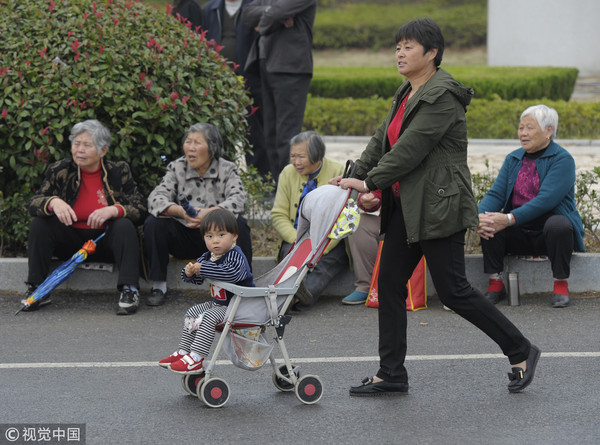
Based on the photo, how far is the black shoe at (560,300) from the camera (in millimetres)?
7035

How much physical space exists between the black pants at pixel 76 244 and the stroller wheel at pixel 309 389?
96.3 inches

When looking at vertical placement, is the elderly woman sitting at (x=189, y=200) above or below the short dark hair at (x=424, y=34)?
below

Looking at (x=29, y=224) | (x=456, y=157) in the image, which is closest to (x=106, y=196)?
(x=29, y=224)

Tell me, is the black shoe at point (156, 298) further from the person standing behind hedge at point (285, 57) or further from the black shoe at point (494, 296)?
the person standing behind hedge at point (285, 57)

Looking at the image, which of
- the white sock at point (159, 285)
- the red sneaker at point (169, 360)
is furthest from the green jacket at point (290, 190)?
the red sneaker at point (169, 360)

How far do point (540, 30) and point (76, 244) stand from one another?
2002cm

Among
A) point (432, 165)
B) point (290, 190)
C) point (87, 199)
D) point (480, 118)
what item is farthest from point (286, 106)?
point (480, 118)

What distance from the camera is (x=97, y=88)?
7531 mm

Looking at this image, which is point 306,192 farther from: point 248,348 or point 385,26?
point 385,26

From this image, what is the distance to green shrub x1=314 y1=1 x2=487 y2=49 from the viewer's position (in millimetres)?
38625

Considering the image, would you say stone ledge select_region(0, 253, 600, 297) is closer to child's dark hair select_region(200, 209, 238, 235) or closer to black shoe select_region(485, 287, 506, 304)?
black shoe select_region(485, 287, 506, 304)

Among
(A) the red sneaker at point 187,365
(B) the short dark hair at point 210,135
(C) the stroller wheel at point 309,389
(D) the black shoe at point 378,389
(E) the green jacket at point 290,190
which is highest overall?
(B) the short dark hair at point 210,135

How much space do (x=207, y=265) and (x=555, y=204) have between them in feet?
10.5

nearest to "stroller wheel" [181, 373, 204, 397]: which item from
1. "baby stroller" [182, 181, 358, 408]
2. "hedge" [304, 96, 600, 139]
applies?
"baby stroller" [182, 181, 358, 408]
